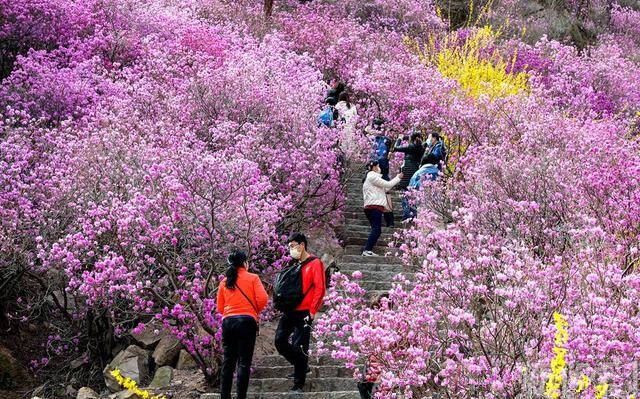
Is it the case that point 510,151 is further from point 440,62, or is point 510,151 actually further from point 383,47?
point 383,47

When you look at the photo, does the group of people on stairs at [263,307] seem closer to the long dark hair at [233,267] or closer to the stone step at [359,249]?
the long dark hair at [233,267]

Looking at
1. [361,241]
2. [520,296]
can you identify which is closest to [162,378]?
[361,241]

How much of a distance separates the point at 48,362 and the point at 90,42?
953 cm

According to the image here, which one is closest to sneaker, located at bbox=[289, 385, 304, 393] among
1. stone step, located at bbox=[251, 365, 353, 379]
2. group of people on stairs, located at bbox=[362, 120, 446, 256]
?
stone step, located at bbox=[251, 365, 353, 379]

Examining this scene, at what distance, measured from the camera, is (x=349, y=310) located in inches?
310

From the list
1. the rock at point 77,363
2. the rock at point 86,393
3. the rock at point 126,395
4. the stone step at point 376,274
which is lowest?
the rock at point 77,363

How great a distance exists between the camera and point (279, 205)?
1174 cm

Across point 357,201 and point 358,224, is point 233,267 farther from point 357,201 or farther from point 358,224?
point 357,201

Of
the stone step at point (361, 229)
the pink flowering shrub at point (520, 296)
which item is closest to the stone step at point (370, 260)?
the stone step at point (361, 229)

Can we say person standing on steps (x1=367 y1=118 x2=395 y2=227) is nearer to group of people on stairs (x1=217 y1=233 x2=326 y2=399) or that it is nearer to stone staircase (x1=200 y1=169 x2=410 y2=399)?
stone staircase (x1=200 y1=169 x2=410 y2=399)

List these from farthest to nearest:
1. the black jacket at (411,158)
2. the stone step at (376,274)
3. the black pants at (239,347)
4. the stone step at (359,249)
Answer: the black jacket at (411,158), the stone step at (359,249), the stone step at (376,274), the black pants at (239,347)

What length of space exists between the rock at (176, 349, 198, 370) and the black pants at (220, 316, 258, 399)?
2.79 m

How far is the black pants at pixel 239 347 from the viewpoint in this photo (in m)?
8.21

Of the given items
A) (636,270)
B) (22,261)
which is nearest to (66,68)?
(22,261)
